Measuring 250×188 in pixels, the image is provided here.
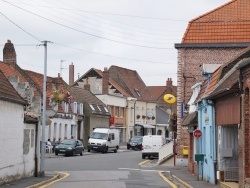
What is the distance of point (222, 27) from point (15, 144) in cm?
2209

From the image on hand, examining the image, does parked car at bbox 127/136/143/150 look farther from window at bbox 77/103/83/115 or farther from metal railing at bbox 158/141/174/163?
metal railing at bbox 158/141/174/163

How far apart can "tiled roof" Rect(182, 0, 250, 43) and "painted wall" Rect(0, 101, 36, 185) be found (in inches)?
697

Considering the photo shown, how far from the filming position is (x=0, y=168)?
21422mm

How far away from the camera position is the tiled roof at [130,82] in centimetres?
9212

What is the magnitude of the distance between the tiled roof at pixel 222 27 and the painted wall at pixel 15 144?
697 inches

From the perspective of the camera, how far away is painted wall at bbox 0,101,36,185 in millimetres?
21812

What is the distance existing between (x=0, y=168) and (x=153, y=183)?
749 centimetres

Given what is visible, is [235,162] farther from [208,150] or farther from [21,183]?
[21,183]

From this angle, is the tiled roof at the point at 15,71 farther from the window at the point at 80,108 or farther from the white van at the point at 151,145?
the white van at the point at 151,145

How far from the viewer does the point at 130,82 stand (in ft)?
314

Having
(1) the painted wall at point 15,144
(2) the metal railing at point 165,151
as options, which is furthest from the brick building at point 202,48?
(1) the painted wall at point 15,144

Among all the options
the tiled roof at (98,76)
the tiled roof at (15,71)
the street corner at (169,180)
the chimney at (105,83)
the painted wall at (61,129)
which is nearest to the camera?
the street corner at (169,180)

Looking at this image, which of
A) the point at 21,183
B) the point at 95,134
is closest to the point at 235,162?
the point at 21,183

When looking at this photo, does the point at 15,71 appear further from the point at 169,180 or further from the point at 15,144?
the point at 15,144
